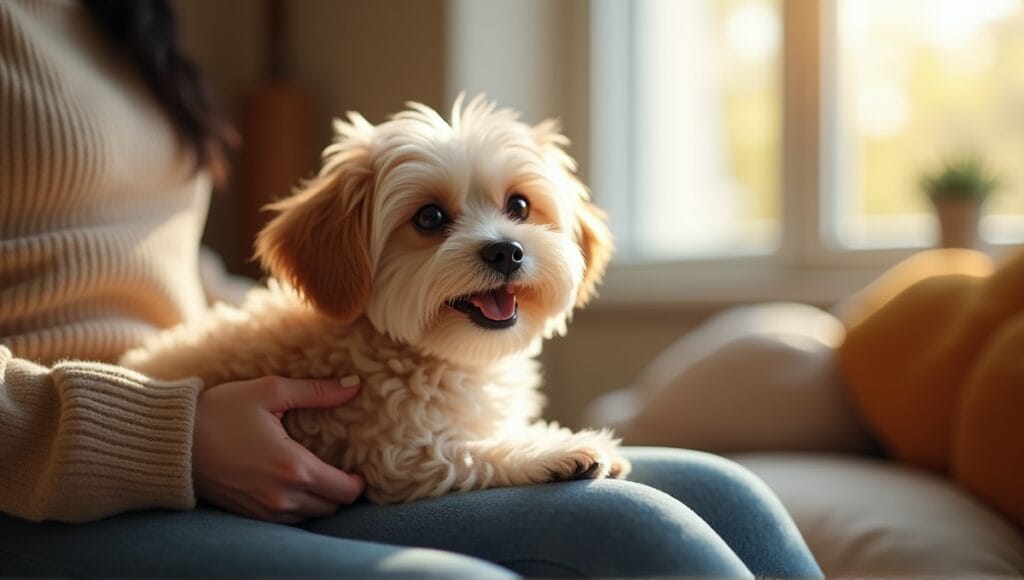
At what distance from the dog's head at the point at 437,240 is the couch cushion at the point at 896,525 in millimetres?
605

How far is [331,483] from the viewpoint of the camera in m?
1.07

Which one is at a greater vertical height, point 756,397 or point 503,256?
point 503,256

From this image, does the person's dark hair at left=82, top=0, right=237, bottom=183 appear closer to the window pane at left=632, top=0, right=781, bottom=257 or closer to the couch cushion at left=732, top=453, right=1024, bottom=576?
the couch cushion at left=732, top=453, right=1024, bottom=576

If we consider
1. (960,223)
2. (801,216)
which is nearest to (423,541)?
(960,223)

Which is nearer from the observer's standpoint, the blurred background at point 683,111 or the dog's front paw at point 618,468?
the dog's front paw at point 618,468

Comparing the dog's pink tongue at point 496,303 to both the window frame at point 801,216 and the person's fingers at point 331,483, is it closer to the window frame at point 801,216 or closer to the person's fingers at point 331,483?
the person's fingers at point 331,483

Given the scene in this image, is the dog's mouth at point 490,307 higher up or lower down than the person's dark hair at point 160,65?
lower down

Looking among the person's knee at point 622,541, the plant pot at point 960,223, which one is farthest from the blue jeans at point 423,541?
the plant pot at point 960,223

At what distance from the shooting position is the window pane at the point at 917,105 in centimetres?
283

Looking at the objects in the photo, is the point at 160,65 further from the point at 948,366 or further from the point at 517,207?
the point at 948,366

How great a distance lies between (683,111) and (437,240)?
7.56 feet

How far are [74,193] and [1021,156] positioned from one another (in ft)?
8.38

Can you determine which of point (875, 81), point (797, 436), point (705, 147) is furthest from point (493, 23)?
point (797, 436)

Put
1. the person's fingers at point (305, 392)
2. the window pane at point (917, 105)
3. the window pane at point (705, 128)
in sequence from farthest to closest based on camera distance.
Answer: the window pane at point (705, 128)
the window pane at point (917, 105)
the person's fingers at point (305, 392)
